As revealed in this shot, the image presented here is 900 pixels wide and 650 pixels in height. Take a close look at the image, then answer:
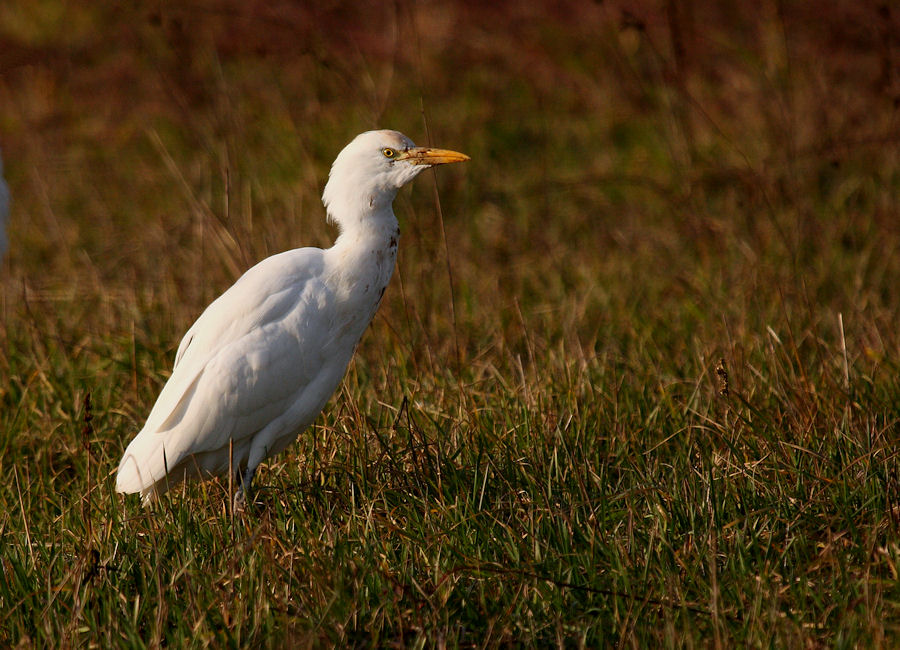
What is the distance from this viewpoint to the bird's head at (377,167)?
384cm

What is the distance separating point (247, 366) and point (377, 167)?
2.70ft

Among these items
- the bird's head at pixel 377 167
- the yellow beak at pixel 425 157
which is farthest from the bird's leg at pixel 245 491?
the yellow beak at pixel 425 157

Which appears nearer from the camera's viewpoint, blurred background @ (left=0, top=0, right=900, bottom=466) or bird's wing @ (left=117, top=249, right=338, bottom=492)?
bird's wing @ (left=117, top=249, right=338, bottom=492)

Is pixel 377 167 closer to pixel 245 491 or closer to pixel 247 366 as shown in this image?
pixel 247 366

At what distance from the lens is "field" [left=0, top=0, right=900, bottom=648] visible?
120 inches

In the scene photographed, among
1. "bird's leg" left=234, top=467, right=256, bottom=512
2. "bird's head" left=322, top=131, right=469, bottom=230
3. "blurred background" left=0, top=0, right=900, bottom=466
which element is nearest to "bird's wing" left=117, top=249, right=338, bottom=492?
"bird's leg" left=234, top=467, right=256, bottom=512

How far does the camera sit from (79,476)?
4.39 m

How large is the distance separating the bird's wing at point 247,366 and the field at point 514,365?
224mm

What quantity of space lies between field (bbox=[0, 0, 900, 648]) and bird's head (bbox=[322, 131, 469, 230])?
0.76 m

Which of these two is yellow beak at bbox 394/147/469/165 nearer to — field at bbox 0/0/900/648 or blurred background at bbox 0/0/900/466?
blurred background at bbox 0/0/900/466

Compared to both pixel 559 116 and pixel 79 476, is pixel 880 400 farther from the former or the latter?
pixel 559 116

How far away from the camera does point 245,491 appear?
147 inches

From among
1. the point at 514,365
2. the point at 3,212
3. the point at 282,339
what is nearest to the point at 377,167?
the point at 282,339

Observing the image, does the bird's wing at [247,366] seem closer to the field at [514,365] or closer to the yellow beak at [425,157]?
the field at [514,365]
